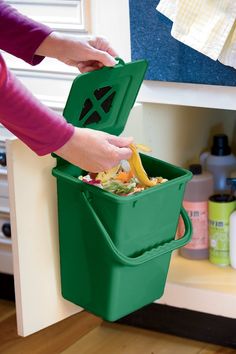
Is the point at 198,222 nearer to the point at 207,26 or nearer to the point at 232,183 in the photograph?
the point at 232,183

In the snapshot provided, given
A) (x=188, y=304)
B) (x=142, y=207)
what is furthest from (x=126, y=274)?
(x=188, y=304)

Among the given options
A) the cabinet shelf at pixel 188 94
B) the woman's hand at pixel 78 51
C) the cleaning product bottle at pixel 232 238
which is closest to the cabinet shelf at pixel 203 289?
the cleaning product bottle at pixel 232 238

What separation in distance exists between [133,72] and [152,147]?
25 cm

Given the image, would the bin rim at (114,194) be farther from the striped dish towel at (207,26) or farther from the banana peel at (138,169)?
the striped dish towel at (207,26)

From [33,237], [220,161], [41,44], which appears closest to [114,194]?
[33,237]

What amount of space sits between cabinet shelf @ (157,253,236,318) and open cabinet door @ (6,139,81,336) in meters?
0.26

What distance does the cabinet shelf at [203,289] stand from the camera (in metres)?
1.50

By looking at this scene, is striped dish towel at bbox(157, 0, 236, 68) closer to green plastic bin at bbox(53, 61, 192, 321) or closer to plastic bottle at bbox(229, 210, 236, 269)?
green plastic bin at bbox(53, 61, 192, 321)

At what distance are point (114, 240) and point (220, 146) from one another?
1.63 ft

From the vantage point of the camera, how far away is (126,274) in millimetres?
1335

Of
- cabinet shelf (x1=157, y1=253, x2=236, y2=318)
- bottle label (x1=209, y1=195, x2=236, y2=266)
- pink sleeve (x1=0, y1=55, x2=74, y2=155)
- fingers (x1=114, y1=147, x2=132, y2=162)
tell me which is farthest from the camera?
bottle label (x1=209, y1=195, x2=236, y2=266)

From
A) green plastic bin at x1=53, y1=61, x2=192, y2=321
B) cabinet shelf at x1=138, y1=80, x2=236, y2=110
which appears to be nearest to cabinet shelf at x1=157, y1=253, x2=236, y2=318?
green plastic bin at x1=53, y1=61, x2=192, y2=321

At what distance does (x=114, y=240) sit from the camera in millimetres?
1289

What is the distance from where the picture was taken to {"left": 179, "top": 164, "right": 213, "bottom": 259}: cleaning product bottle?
64.5 inches
